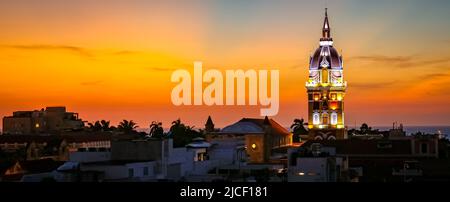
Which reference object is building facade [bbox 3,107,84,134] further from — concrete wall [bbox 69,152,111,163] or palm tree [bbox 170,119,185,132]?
concrete wall [bbox 69,152,111,163]

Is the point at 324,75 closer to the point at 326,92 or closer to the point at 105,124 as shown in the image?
the point at 326,92

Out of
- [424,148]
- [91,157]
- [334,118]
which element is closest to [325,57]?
[334,118]

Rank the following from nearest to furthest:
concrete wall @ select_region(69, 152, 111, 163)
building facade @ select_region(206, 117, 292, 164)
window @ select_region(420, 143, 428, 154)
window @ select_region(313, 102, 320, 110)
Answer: concrete wall @ select_region(69, 152, 111, 163), window @ select_region(420, 143, 428, 154), building facade @ select_region(206, 117, 292, 164), window @ select_region(313, 102, 320, 110)

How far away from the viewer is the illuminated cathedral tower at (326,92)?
4796 inches

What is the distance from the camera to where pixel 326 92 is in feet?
401

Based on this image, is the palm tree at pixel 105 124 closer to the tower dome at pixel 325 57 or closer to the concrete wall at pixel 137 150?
the tower dome at pixel 325 57

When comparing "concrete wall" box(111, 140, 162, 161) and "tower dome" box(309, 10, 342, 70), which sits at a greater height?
"tower dome" box(309, 10, 342, 70)

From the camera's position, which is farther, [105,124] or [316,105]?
[105,124]

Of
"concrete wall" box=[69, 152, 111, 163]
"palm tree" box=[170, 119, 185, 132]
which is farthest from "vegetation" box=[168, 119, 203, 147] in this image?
"concrete wall" box=[69, 152, 111, 163]

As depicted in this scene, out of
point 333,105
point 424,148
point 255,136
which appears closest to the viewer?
point 424,148

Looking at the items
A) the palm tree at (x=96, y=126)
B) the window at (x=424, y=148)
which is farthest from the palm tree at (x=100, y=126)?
the window at (x=424, y=148)

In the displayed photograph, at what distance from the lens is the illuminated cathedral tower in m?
122

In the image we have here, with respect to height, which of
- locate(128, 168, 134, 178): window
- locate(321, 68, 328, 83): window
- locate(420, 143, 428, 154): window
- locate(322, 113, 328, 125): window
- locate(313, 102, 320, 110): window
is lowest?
locate(128, 168, 134, 178): window
